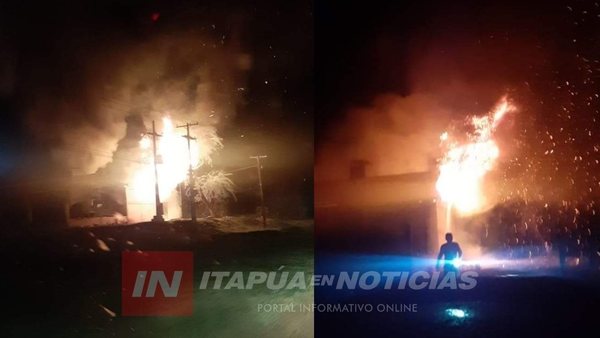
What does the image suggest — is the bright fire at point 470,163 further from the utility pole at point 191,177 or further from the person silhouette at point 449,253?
the utility pole at point 191,177

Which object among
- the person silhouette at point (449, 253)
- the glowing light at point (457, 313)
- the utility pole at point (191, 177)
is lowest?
the glowing light at point (457, 313)

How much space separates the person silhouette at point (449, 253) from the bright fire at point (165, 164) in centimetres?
160

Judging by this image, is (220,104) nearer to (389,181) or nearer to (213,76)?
(213,76)

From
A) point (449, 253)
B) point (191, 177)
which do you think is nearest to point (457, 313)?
point (449, 253)

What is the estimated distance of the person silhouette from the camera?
266cm

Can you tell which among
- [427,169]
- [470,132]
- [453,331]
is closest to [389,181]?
[427,169]

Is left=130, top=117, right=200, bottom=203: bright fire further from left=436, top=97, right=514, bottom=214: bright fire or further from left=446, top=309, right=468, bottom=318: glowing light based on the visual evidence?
left=446, top=309, right=468, bottom=318: glowing light

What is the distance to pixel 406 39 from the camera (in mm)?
2730

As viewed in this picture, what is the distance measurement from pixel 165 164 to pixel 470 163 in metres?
1.89

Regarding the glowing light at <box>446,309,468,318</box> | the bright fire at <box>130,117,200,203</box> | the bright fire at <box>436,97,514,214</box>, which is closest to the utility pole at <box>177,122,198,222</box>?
the bright fire at <box>130,117,200,203</box>

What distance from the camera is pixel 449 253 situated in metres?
2.67

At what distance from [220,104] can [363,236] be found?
3.98 ft

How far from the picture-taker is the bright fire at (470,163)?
8.78 feet

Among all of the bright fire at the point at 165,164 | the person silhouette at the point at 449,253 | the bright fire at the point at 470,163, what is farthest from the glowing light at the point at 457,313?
the bright fire at the point at 165,164
